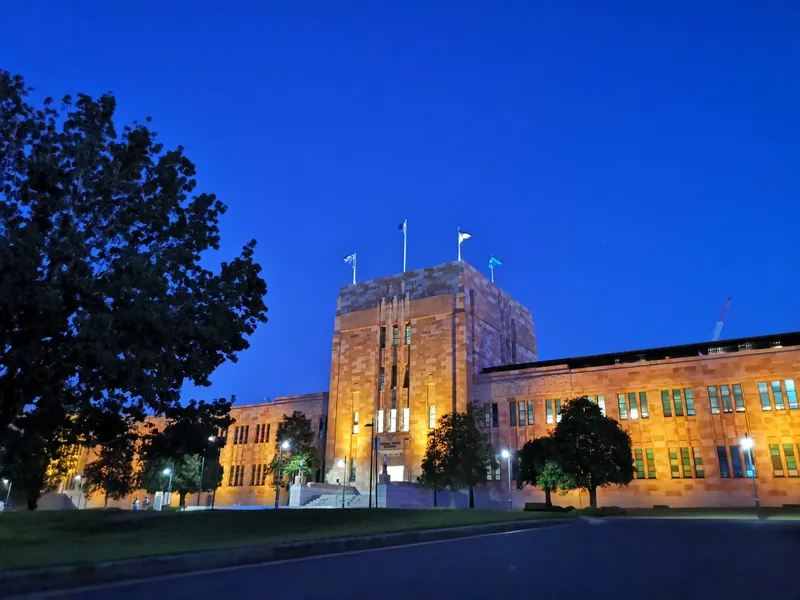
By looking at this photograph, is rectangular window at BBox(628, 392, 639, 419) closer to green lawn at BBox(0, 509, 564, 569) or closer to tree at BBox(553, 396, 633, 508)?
tree at BBox(553, 396, 633, 508)

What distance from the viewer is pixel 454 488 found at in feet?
181

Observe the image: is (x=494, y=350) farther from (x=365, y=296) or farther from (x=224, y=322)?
(x=224, y=322)

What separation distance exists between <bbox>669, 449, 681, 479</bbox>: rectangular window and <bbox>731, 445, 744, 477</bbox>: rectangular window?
447 cm

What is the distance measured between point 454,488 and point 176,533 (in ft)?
128

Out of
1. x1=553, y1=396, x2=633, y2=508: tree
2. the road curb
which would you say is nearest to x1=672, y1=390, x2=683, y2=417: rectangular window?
x1=553, y1=396, x2=633, y2=508: tree

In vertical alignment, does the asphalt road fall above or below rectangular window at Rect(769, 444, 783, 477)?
below

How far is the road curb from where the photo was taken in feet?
31.2

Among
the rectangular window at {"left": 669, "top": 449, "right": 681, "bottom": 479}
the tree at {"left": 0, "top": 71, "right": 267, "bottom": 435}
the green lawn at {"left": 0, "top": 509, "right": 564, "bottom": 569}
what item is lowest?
the green lawn at {"left": 0, "top": 509, "right": 564, "bottom": 569}

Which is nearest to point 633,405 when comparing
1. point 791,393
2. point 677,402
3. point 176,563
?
point 677,402

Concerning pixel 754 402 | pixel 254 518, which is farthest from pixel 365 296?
pixel 254 518

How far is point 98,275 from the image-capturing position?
59.5 ft

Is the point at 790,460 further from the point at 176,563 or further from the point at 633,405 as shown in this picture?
the point at 176,563

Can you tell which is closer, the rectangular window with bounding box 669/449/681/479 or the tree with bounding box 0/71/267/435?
the tree with bounding box 0/71/267/435

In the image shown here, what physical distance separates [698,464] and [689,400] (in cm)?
586
